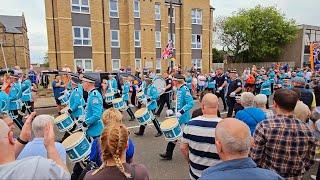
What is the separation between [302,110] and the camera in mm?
4395

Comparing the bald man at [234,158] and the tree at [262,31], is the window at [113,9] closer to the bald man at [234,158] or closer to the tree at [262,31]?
the tree at [262,31]

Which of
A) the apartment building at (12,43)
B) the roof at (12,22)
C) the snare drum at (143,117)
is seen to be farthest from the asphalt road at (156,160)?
the roof at (12,22)

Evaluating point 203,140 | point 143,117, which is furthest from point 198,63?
point 203,140

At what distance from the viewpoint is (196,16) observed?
116ft

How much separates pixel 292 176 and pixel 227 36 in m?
50.0

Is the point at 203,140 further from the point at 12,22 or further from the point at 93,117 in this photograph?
the point at 12,22

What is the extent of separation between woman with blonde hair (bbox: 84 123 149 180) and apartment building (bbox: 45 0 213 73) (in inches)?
995

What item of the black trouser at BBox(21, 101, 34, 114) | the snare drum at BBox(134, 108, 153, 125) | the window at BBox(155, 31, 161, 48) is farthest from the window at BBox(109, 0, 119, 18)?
the snare drum at BBox(134, 108, 153, 125)

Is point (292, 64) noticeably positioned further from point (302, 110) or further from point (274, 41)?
point (302, 110)

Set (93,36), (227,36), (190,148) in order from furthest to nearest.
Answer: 1. (227,36)
2. (93,36)
3. (190,148)

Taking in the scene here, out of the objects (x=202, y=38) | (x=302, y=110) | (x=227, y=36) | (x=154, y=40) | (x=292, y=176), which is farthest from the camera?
(x=227, y=36)

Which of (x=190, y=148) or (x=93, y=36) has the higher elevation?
(x=93, y=36)

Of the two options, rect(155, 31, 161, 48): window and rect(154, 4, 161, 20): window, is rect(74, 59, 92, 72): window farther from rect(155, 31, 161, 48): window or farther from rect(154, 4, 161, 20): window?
rect(154, 4, 161, 20): window

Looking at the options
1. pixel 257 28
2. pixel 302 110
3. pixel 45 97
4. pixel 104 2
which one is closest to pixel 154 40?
pixel 104 2
